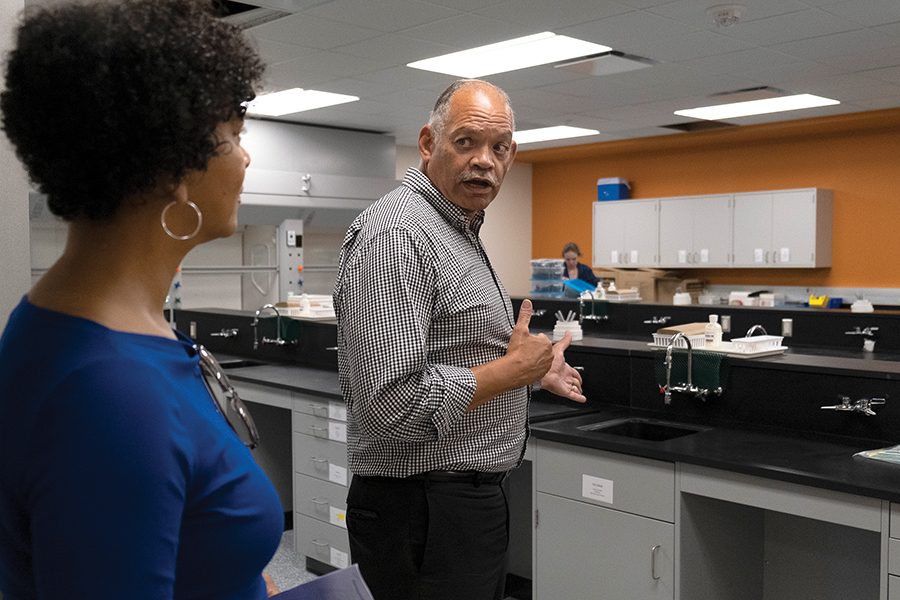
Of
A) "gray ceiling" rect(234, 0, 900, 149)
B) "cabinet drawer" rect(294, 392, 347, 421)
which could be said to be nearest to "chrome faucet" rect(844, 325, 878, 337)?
"gray ceiling" rect(234, 0, 900, 149)

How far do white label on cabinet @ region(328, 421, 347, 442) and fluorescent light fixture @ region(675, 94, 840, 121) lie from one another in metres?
5.24

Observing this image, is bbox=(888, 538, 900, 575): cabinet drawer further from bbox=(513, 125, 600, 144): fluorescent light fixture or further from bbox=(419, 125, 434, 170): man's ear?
bbox=(513, 125, 600, 144): fluorescent light fixture

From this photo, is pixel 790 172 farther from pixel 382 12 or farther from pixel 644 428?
pixel 644 428

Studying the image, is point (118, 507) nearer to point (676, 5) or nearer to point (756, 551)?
point (756, 551)

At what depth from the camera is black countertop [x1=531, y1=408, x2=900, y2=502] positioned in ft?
7.22

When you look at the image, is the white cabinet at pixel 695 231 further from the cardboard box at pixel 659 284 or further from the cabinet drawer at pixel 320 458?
the cabinet drawer at pixel 320 458

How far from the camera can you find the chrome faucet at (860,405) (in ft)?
8.69

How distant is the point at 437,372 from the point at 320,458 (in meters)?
2.39

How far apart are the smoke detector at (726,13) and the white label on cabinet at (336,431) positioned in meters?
2.93

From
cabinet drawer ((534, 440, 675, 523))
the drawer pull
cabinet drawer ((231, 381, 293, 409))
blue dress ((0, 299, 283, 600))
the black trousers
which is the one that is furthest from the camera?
cabinet drawer ((231, 381, 293, 409))

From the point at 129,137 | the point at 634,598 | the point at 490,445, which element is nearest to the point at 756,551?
the point at 634,598

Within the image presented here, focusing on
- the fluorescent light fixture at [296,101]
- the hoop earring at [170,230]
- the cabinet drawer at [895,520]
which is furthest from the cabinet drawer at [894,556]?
the fluorescent light fixture at [296,101]

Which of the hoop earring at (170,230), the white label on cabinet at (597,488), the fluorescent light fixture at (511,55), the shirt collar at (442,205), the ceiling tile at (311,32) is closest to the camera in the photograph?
the hoop earring at (170,230)

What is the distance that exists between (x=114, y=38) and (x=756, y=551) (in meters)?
2.73
